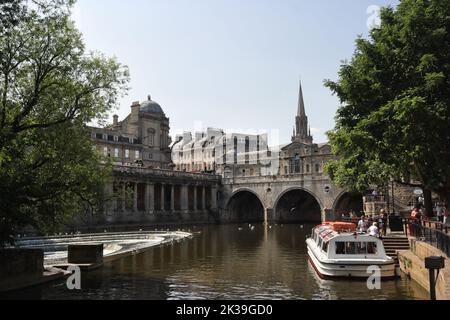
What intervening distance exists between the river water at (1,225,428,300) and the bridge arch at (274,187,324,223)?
5686cm

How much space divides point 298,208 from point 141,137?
1426 inches

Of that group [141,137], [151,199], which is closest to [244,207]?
[141,137]

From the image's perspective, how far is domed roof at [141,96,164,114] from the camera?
334 ft

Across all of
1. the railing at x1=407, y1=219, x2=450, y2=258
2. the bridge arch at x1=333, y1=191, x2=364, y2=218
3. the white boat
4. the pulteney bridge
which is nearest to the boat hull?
the white boat

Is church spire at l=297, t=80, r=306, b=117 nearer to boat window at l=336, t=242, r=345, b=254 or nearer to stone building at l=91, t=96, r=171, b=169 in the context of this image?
stone building at l=91, t=96, r=171, b=169

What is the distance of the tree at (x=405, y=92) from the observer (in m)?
24.0

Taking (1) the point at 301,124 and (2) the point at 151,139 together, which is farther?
(1) the point at 301,124

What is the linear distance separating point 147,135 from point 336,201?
142 ft

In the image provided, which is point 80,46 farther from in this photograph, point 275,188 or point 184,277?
point 275,188

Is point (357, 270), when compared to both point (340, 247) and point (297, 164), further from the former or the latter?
point (297, 164)

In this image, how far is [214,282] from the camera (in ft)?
76.5

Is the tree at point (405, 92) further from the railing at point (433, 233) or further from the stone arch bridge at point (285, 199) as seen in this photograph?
the stone arch bridge at point (285, 199)
